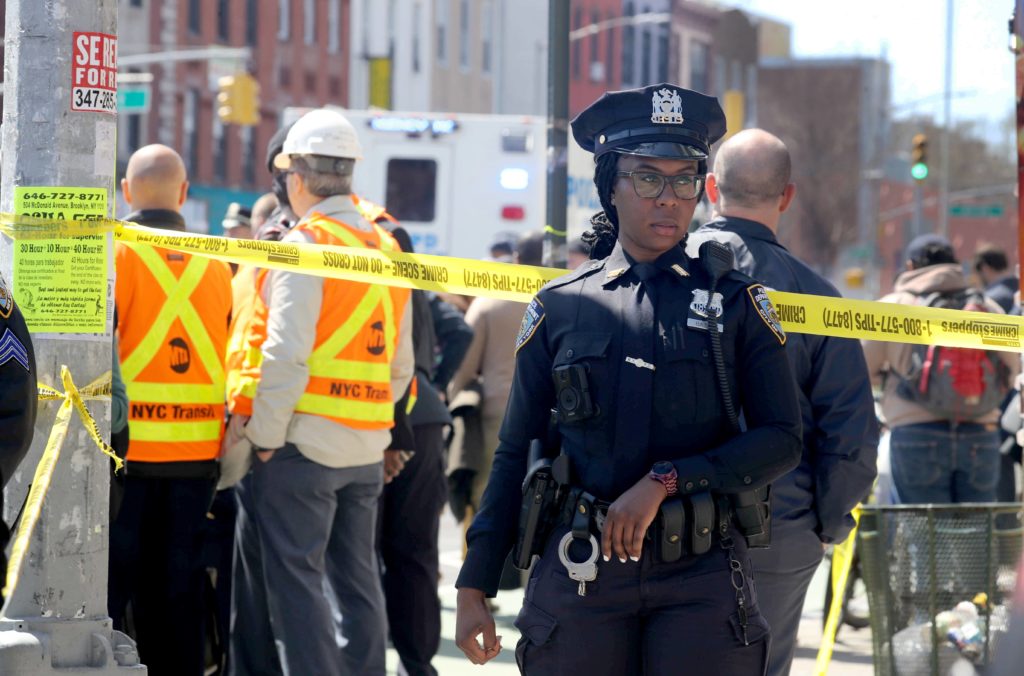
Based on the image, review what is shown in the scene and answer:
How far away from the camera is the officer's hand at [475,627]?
3.93 metres

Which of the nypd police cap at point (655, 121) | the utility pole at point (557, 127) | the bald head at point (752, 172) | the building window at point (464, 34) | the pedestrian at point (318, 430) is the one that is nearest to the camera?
the nypd police cap at point (655, 121)

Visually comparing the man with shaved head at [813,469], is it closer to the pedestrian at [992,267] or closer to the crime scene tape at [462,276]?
the crime scene tape at [462,276]

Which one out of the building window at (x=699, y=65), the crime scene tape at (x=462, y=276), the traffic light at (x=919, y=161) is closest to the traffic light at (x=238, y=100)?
the traffic light at (x=919, y=161)

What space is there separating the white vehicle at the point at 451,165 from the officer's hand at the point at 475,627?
50.1 feet

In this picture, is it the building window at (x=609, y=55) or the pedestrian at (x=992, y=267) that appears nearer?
the pedestrian at (x=992, y=267)

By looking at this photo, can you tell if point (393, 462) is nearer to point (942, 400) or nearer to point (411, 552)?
point (411, 552)

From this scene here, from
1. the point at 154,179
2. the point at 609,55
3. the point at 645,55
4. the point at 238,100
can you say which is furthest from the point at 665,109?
the point at 645,55

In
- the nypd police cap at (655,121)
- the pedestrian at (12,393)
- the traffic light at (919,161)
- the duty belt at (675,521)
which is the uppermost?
the traffic light at (919,161)

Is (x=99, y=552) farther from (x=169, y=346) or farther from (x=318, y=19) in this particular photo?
(x=318, y=19)

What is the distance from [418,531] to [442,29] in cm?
5162

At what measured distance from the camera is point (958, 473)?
8992mm

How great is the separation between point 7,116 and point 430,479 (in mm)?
3039

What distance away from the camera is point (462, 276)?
5617 millimetres

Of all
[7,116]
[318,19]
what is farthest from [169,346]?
[318,19]
